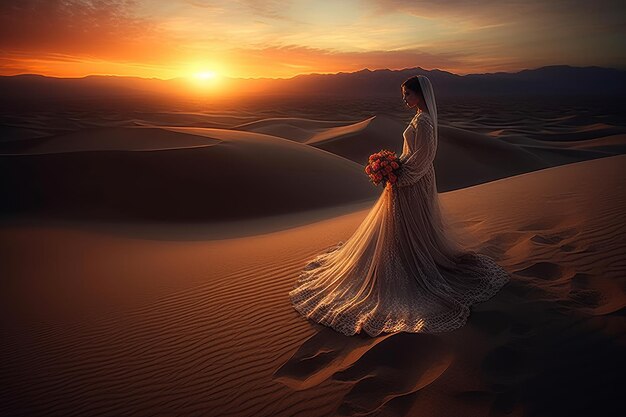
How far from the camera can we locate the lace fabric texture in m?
4.15

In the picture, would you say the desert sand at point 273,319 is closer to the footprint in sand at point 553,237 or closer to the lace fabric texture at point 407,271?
the footprint in sand at point 553,237

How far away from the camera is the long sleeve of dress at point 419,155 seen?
14.3ft

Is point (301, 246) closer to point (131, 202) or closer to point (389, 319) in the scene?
point (389, 319)

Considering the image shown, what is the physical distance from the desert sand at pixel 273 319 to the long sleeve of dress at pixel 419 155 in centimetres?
173

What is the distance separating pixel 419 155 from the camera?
4449 millimetres

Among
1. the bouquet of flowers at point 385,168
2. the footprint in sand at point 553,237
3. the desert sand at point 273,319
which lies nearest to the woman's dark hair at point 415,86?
the bouquet of flowers at point 385,168

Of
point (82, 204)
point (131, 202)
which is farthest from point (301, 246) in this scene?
point (82, 204)

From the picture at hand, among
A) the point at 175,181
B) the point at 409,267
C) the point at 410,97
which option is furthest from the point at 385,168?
the point at 175,181

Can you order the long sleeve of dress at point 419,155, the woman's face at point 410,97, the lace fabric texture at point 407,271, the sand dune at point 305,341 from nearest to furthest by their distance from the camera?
the sand dune at point 305,341, the lace fabric texture at point 407,271, the long sleeve of dress at point 419,155, the woman's face at point 410,97

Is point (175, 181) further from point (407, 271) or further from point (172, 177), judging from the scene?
point (407, 271)

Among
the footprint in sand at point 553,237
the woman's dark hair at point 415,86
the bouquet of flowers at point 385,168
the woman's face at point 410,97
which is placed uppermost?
the woman's dark hair at point 415,86

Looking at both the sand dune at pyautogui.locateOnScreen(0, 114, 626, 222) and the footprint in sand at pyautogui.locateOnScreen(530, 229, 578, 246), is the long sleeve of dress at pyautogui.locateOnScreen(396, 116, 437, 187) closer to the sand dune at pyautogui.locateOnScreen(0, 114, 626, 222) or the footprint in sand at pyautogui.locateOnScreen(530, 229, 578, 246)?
the footprint in sand at pyautogui.locateOnScreen(530, 229, 578, 246)

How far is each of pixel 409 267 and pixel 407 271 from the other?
0.06 metres

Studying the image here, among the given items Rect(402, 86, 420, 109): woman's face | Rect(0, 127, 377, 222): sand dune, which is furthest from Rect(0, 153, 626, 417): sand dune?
Rect(0, 127, 377, 222): sand dune
